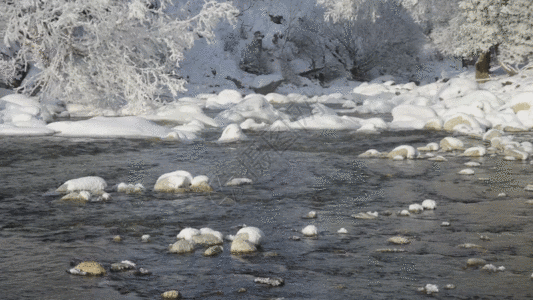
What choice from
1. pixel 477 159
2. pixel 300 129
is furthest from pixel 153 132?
pixel 477 159

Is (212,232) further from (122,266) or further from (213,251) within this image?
(122,266)

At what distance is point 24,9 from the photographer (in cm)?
1572

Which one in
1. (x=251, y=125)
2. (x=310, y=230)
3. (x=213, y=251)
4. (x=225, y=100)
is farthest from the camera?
(x=225, y=100)

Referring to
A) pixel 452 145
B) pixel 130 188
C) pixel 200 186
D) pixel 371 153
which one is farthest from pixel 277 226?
pixel 452 145

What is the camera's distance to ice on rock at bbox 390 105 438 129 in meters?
15.0

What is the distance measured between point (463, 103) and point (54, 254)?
568 inches

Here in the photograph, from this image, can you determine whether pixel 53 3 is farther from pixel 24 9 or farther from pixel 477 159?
pixel 477 159

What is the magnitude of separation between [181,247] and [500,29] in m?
19.1

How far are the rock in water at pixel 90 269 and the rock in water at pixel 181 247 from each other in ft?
2.21

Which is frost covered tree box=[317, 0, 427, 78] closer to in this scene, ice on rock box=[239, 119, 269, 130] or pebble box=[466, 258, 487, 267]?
ice on rock box=[239, 119, 269, 130]

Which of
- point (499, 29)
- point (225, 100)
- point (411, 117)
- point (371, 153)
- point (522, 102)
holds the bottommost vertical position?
point (225, 100)

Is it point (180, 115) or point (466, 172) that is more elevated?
point (466, 172)

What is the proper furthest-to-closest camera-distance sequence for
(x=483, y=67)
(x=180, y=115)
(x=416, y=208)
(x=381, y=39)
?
(x=381, y=39) → (x=483, y=67) → (x=180, y=115) → (x=416, y=208)

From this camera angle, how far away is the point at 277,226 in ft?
19.5
